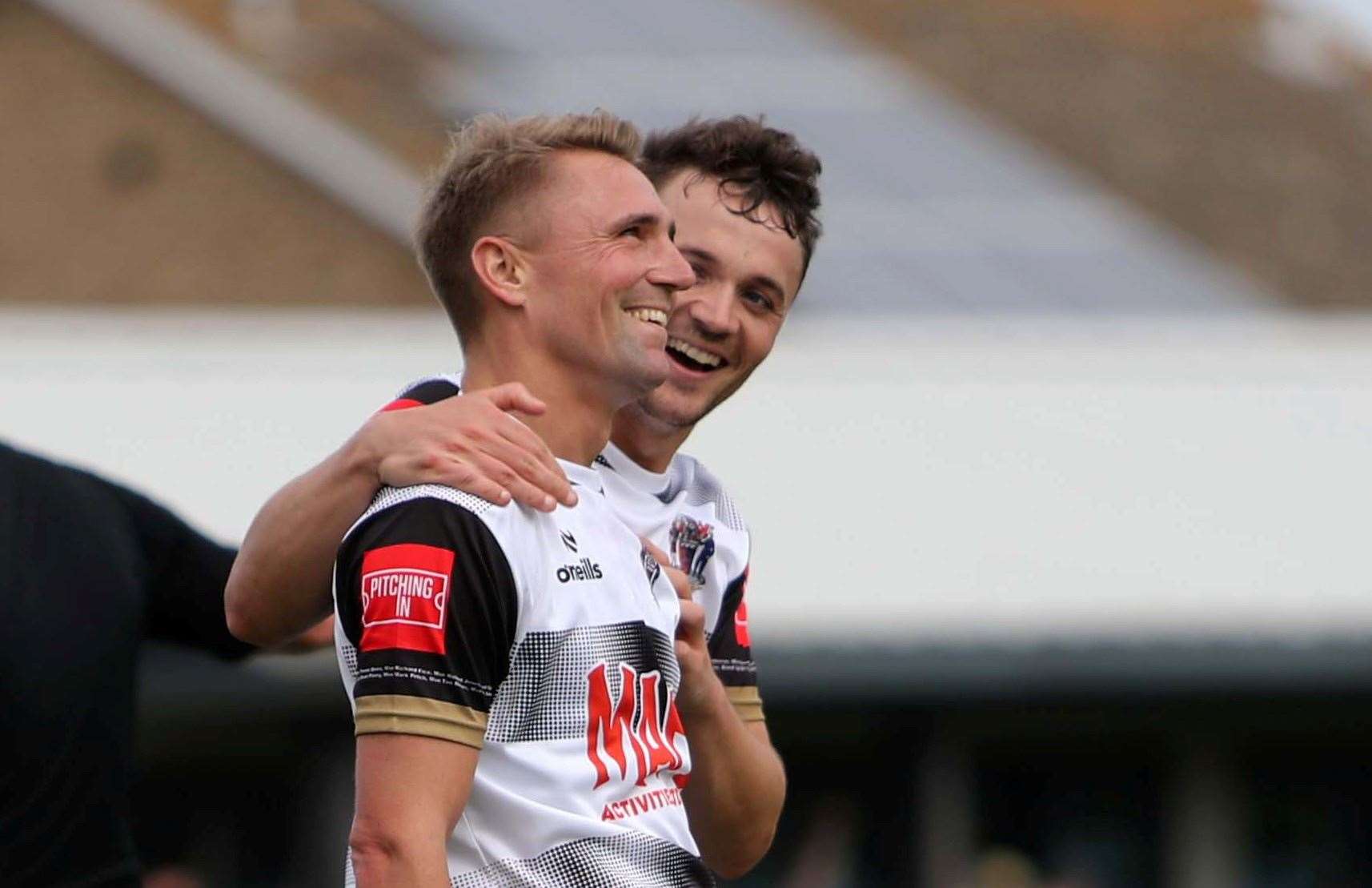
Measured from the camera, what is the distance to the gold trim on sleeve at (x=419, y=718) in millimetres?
2723

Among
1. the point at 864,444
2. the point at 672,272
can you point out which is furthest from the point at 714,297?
the point at 864,444

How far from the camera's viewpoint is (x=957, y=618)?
1295 cm

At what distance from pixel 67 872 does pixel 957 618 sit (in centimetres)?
948

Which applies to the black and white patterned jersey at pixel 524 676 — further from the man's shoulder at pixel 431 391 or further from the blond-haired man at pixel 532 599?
the man's shoulder at pixel 431 391

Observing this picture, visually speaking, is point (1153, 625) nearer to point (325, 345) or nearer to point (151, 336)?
point (325, 345)

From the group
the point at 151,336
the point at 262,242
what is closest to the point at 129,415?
the point at 151,336

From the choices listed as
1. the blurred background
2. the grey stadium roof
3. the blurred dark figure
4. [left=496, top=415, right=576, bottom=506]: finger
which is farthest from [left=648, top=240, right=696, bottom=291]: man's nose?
the grey stadium roof

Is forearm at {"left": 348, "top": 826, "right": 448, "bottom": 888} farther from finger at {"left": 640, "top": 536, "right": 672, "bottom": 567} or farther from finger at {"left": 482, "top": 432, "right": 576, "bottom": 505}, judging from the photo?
finger at {"left": 640, "top": 536, "right": 672, "bottom": 567}

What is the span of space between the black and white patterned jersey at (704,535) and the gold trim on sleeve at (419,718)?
32.9 inches

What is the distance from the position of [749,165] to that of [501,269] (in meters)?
0.83

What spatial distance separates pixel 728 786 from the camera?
12.0 ft

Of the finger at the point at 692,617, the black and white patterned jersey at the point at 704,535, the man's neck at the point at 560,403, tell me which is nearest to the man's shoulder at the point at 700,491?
the black and white patterned jersey at the point at 704,535

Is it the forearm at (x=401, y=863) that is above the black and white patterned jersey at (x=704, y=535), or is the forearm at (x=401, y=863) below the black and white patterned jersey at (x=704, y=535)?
below

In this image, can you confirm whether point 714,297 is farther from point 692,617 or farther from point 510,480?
point 510,480
